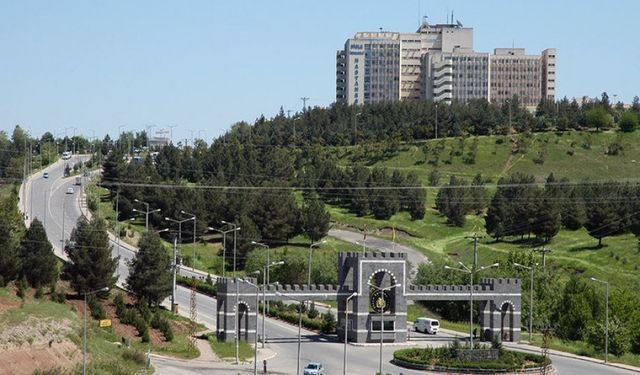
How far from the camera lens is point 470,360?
81375 millimetres

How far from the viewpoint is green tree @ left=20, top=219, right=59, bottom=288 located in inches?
3634

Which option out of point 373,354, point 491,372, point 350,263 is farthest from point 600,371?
point 350,263

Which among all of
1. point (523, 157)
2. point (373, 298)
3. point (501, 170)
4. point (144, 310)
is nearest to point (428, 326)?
point (373, 298)

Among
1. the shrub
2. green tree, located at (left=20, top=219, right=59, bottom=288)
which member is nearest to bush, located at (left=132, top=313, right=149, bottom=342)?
green tree, located at (left=20, top=219, right=59, bottom=288)

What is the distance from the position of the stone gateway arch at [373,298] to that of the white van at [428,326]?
12.0 ft

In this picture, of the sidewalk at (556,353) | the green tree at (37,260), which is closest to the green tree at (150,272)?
the green tree at (37,260)

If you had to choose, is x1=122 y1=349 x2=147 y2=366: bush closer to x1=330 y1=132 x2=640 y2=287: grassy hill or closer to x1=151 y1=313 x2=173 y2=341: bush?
x1=151 y1=313 x2=173 y2=341: bush

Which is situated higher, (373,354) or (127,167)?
(127,167)

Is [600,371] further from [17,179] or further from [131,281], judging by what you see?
[17,179]

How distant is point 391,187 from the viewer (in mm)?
161625

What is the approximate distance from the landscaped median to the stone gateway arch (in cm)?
779

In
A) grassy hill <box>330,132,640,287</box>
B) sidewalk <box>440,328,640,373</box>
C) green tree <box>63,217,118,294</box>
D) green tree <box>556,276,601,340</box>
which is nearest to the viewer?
sidewalk <box>440,328,640,373</box>

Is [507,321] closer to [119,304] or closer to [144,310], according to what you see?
[144,310]

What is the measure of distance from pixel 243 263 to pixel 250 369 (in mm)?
51287
